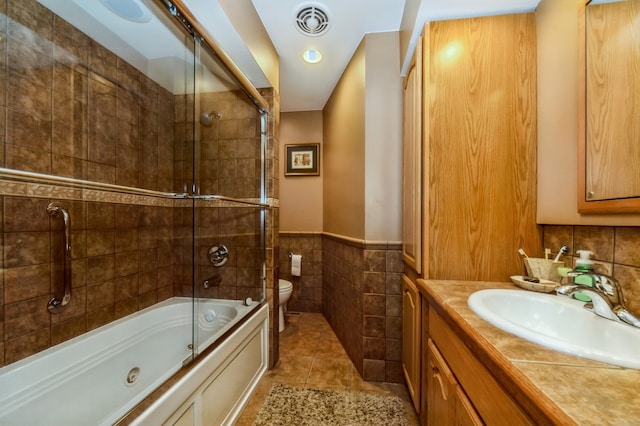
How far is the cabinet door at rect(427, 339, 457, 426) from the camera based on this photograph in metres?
0.86

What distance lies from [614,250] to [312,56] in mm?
2163

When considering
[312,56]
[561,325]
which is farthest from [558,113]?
[312,56]

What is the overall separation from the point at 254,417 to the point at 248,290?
76 cm

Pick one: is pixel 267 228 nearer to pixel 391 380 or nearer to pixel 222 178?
pixel 222 178

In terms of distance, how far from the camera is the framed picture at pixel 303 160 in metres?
2.84

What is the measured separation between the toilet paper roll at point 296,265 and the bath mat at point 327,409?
1.24 meters

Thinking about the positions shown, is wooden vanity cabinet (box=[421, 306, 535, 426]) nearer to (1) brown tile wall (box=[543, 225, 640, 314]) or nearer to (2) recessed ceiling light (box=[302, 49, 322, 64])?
(1) brown tile wall (box=[543, 225, 640, 314])

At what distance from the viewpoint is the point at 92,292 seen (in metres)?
1.40

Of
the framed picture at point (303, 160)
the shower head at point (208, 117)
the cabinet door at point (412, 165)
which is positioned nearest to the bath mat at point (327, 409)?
the cabinet door at point (412, 165)

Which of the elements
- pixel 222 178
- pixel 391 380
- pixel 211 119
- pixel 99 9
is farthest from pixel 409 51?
pixel 391 380

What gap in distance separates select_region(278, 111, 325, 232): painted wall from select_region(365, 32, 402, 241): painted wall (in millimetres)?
1153

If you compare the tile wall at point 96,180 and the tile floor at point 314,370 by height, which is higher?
the tile wall at point 96,180

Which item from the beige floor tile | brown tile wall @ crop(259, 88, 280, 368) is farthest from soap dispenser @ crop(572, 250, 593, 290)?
brown tile wall @ crop(259, 88, 280, 368)

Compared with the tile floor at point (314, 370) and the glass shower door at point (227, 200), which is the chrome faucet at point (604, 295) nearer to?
the tile floor at point (314, 370)
